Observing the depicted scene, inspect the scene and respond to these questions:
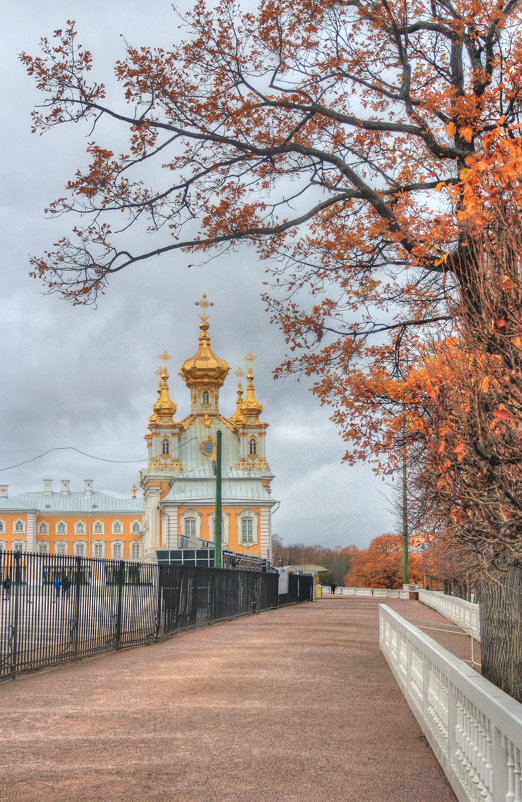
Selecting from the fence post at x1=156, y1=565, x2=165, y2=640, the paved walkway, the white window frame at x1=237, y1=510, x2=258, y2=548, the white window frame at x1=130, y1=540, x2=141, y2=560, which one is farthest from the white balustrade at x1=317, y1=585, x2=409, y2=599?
the white window frame at x1=130, y1=540, x2=141, y2=560

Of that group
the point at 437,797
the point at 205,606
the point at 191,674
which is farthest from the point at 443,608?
the point at 437,797

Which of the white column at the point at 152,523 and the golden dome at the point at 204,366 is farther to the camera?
the golden dome at the point at 204,366

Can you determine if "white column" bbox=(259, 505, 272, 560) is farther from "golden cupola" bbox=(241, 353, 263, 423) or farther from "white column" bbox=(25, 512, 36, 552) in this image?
"white column" bbox=(25, 512, 36, 552)

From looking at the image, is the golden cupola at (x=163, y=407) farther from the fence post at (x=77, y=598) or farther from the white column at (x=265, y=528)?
the fence post at (x=77, y=598)

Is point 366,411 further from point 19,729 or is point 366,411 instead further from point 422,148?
point 19,729

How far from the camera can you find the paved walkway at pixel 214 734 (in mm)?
6883

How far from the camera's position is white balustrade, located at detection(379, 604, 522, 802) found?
16.9 feet

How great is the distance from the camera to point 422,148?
13.7 m

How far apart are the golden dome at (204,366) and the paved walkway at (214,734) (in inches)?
3311

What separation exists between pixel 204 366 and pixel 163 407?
618 centimetres

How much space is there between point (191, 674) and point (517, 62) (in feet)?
30.3

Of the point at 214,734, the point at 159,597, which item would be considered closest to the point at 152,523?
the point at 159,597

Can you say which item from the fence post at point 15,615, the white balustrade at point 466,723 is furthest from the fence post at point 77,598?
the white balustrade at point 466,723

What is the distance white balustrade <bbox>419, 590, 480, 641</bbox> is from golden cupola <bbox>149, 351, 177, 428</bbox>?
61397 mm
